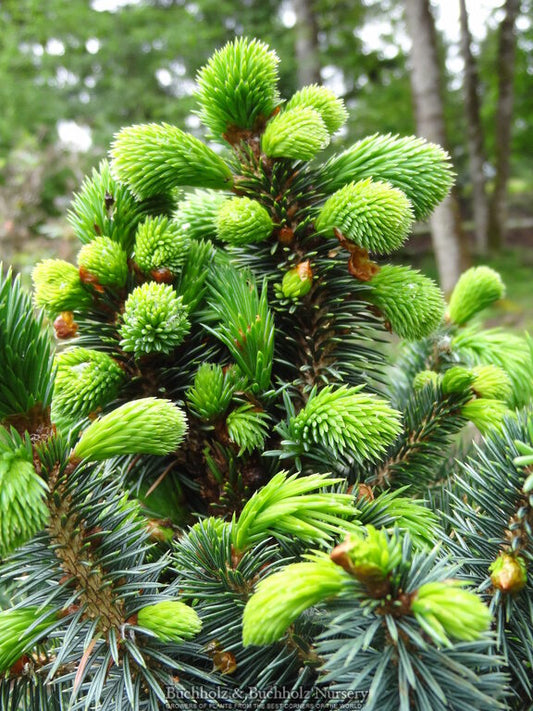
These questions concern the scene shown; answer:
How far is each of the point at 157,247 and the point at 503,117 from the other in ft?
27.4

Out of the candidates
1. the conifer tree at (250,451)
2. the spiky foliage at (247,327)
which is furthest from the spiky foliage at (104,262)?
the spiky foliage at (247,327)

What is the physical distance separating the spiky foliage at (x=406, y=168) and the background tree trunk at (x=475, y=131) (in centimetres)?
750

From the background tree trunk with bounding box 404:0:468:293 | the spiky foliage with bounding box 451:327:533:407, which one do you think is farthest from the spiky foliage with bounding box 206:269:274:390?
the background tree trunk with bounding box 404:0:468:293

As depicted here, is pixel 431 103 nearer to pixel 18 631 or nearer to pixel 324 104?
pixel 324 104

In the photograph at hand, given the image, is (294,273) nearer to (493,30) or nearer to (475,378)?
(475,378)

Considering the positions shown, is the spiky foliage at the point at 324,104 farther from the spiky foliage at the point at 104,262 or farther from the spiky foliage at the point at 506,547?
the spiky foliage at the point at 506,547

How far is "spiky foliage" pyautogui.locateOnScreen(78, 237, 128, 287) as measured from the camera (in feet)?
1.86

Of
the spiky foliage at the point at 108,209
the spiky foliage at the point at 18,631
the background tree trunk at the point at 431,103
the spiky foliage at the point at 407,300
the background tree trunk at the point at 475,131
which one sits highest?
the background tree trunk at the point at 475,131

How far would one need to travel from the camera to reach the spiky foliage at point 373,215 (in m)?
0.51

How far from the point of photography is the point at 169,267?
0.58 m

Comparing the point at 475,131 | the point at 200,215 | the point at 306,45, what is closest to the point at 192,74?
the point at 306,45

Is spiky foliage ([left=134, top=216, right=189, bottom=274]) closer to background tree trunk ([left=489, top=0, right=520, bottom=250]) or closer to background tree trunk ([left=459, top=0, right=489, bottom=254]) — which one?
background tree trunk ([left=489, top=0, right=520, bottom=250])

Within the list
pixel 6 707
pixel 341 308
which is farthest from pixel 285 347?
pixel 6 707

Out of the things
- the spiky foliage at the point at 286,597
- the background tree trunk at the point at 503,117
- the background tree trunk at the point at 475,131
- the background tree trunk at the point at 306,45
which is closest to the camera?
the spiky foliage at the point at 286,597
